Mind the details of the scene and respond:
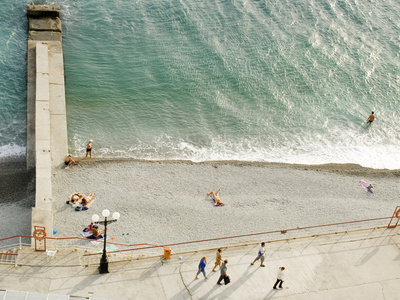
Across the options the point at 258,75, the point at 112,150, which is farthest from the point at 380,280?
the point at 258,75

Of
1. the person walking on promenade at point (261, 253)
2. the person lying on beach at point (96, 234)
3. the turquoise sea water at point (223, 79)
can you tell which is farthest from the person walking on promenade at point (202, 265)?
the turquoise sea water at point (223, 79)

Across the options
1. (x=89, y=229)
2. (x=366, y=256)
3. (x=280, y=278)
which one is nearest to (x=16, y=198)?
(x=89, y=229)

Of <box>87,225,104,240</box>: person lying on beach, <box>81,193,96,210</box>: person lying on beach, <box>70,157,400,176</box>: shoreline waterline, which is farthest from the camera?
<box>70,157,400,176</box>: shoreline waterline

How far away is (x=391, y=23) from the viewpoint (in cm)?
4950

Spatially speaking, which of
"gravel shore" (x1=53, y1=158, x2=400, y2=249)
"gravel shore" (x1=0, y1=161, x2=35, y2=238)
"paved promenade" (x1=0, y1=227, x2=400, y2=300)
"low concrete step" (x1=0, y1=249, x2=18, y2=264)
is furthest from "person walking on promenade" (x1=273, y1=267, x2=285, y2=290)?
"gravel shore" (x1=0, y1=161, x2=35, y2=238)

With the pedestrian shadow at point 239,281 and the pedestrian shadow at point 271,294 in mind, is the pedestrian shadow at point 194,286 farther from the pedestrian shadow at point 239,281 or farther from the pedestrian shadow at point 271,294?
the pedestrian shadow at point 271,294

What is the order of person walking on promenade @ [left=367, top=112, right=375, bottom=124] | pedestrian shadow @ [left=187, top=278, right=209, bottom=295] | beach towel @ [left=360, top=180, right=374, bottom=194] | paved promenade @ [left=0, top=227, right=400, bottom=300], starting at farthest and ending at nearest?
person walking on promenade @ [left=367, top=112, right=375, bottom=124] < beach towel @ [left=360, top=180, right=374, bottom=194] < pedestrian shadow @ [left=187, top=278, right=209, bottom=295] < paved promenade @ [left=0, top=227, right=400, bottom=300]

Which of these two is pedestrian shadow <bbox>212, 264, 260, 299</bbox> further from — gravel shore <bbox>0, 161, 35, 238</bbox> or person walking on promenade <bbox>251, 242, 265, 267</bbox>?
gravel shore <bbox>0, 161, 35, 238</bbox>

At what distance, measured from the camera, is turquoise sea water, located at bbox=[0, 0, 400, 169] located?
3512cm

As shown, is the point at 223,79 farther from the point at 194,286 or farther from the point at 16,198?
the point at 194,286

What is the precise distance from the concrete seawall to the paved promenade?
10.5ft

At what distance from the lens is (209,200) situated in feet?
93.9

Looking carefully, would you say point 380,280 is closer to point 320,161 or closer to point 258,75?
point 320,161

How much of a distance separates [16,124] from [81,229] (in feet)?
41.4
